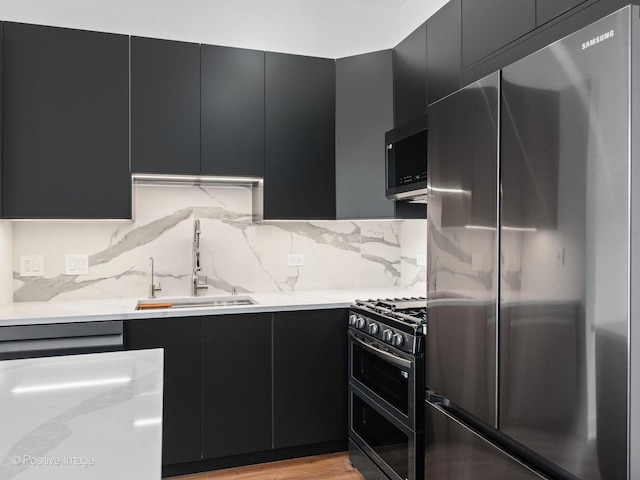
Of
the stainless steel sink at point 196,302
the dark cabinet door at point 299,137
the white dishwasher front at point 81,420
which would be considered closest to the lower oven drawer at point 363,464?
the stainless steel sink at point 196,302

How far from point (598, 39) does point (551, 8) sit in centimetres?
56

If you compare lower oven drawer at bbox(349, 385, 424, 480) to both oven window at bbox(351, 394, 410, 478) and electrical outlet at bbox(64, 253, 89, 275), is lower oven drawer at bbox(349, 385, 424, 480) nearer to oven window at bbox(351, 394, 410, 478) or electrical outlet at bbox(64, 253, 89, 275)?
oven window at bbox(351, 394, 410, 478)

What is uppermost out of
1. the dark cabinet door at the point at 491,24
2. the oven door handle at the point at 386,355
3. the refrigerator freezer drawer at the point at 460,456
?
the dark cabinet door at the point at 491,24

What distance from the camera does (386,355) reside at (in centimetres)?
223

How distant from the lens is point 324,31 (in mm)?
3406

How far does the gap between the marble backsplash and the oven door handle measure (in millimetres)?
844

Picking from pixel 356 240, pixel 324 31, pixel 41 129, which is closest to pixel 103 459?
pixel 41 129

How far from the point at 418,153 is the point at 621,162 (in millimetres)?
1429

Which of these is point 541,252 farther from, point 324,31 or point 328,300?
point 324,31

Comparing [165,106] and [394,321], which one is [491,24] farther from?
[165,106]

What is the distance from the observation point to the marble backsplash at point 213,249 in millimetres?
2859

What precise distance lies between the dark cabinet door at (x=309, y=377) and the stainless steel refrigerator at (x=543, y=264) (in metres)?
1.00

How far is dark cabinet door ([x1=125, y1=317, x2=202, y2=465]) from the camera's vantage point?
8.11 feet

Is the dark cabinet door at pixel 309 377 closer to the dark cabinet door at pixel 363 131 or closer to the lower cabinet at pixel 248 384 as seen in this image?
the lower cabinet at pixel 248 384
